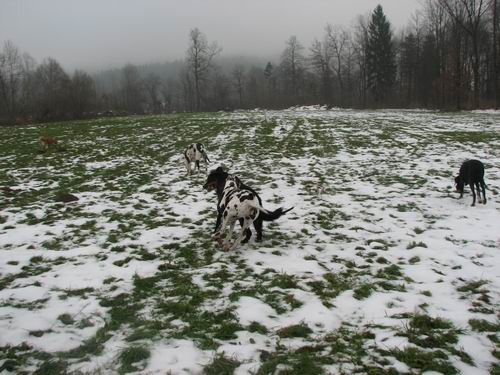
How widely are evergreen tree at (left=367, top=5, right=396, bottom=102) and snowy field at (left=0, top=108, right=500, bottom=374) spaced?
5882 cm

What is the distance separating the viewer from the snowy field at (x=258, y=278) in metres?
3.78

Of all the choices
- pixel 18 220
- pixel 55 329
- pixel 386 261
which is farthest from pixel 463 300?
pixel 18 220

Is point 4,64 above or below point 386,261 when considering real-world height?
above

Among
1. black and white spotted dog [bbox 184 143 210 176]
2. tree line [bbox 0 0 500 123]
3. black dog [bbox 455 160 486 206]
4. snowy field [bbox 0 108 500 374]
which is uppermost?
tree line [bbox 0 0 500 123]

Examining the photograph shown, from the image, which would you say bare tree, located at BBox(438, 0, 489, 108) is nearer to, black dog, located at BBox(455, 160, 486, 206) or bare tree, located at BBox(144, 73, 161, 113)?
black dog, located at BBox(455, 160, 486, 206)

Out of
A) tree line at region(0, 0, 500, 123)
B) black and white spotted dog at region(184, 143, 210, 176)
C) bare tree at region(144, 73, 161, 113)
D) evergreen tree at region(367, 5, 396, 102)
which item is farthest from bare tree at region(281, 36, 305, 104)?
black and white spotted dog at region(184, 143, 210, 176)

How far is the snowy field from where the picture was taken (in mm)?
3775

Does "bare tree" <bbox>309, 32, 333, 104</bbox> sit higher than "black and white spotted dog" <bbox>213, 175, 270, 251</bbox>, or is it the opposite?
"bare tree" <bbox>309, 32, 333, 104</bbox>

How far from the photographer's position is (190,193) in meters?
11.0

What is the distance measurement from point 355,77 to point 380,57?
937cm

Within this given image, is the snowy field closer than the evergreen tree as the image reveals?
Yes

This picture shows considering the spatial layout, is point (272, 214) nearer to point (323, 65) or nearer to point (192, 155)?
point (192, 155)

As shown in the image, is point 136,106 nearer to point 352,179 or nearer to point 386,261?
point 352,179

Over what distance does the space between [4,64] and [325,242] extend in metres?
82.6
